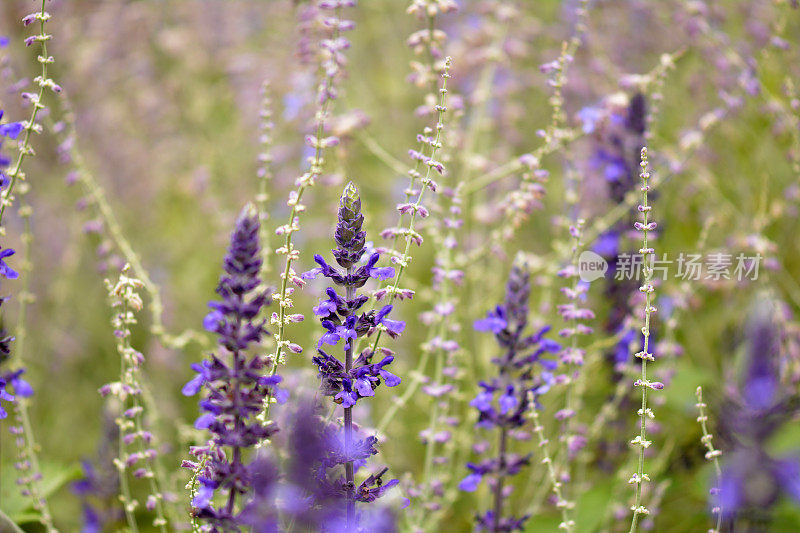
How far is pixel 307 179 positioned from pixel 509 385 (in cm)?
79

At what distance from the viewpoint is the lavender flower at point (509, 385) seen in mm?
2010

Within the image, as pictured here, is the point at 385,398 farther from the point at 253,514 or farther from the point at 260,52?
the point at 260,52

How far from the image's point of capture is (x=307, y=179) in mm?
1870

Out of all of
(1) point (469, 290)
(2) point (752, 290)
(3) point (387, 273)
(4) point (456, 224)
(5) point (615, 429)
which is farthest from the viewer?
(1) point (469, 290)

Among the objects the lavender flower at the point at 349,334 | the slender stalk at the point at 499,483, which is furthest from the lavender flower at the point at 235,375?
the slender stalk at the point at 499,483

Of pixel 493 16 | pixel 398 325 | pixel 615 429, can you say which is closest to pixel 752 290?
pixel 615 429

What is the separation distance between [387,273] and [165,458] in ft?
8.82

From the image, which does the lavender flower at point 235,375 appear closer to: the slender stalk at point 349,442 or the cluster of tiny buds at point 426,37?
the slender stalk at point 349,442

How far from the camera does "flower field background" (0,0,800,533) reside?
1.72 meters

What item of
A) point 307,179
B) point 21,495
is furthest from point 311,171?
point 21,495

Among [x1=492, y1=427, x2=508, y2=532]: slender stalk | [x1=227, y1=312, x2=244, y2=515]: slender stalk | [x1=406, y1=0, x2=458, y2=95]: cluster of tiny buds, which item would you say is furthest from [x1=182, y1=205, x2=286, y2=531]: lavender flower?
[x1=406, y1=0, x2=458, y2=95]: cluster of tiny buds

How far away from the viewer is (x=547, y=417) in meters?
3.48

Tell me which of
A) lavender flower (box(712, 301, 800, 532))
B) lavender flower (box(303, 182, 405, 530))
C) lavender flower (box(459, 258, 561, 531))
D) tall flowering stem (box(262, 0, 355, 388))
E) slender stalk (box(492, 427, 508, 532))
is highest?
tall flowering stem (box(262, 0, 355, 388))

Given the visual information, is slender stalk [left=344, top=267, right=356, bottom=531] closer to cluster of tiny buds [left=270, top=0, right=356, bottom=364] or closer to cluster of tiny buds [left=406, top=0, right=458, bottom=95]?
cluster of tiny buds [left=270, top=0, right=356, bottom=364]
